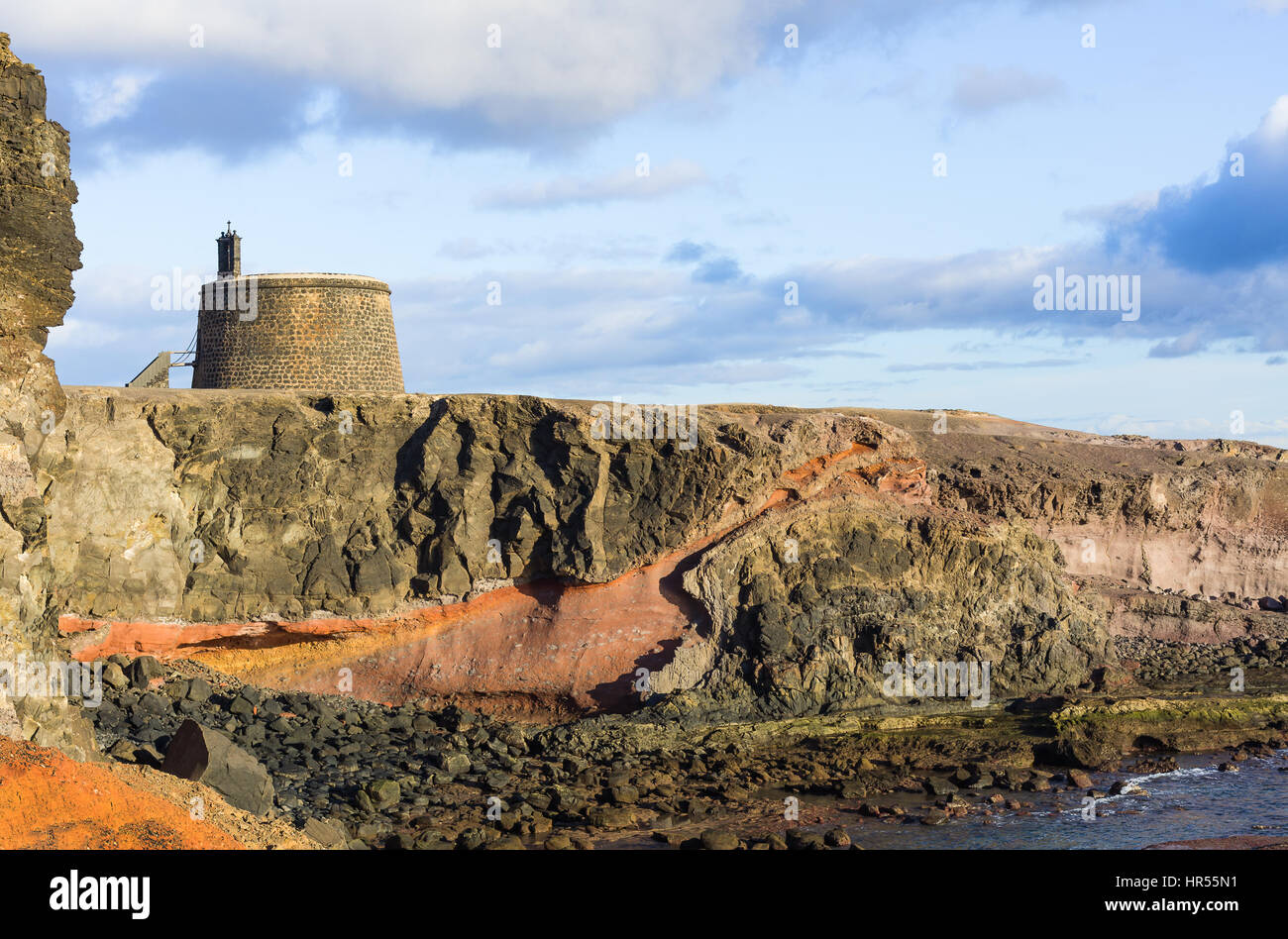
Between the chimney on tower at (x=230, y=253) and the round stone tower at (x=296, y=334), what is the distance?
206 cm

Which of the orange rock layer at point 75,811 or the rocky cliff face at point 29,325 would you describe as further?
the rocky cliff face at point 29,325

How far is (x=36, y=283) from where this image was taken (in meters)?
13.9

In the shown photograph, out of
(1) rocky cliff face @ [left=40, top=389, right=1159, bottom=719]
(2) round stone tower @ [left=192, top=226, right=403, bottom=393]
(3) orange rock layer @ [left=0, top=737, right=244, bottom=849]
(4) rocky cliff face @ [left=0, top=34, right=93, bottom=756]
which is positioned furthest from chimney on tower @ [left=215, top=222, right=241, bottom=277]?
(3) orange rock layer @ [left=0, top=737, right=244, bottom=849]

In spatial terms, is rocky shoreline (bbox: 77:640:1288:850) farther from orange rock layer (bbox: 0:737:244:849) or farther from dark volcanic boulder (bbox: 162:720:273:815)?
orange rock layer (bbox: 0:737:244:849)

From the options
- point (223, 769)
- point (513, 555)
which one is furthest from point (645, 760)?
point (223, 769)

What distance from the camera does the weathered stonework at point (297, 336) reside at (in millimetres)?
35781

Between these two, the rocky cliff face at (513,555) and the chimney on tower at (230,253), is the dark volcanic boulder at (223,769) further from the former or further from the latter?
the chimney on tower at (230,253)

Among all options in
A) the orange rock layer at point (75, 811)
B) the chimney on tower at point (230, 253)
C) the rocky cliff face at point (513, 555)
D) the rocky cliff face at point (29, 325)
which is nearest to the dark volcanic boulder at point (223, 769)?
the rocky cliff face at point (29, 325)

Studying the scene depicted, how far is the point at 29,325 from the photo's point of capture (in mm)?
13852

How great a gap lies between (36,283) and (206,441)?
27.0 feet

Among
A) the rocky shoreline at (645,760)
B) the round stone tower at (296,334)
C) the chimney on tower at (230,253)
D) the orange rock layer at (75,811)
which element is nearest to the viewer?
the orange rock layer at (75,811)

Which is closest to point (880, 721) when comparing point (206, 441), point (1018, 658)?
point (1018, 658)

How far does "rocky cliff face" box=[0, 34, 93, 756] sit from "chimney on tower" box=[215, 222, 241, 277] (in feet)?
85.0

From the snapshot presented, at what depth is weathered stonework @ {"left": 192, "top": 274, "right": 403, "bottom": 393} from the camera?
117 feet
